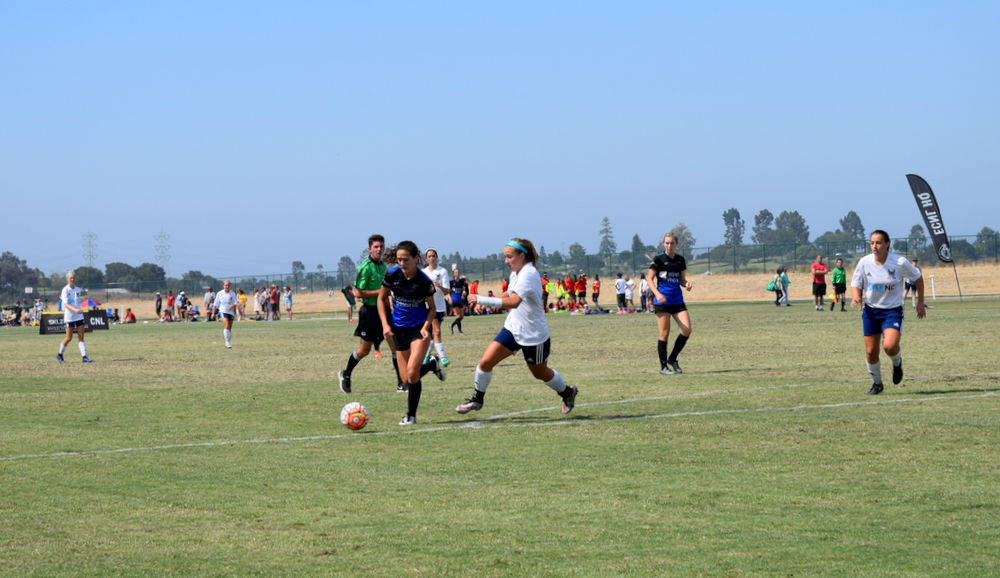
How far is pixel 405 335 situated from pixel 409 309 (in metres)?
0.31

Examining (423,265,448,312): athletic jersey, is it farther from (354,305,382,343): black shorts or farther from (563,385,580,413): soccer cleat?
(563,385,580,413): soccer cleat

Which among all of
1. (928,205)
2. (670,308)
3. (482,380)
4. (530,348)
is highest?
(928,205)

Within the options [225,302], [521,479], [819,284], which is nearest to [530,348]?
[521,479]

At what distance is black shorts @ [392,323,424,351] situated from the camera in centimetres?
1083

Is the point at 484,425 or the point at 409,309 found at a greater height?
the point at 409,309

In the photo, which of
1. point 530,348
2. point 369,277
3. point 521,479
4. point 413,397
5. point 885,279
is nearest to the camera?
point 521,479

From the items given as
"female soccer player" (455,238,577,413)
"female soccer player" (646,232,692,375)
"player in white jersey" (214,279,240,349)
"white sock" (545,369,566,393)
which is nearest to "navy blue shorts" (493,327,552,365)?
"female soccer player" (455,238,577,413)

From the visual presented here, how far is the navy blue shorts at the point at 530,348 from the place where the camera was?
33.4 feet

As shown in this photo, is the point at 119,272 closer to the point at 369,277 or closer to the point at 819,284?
the point at 819,284

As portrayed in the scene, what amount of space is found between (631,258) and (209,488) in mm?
81070

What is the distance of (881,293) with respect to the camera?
11.9 metres

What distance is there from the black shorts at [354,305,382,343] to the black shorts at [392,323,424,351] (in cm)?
255

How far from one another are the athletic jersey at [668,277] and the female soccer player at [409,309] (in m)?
5.60

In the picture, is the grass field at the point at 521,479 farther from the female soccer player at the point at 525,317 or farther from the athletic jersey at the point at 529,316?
the athletic jersey at the point at 529,316
